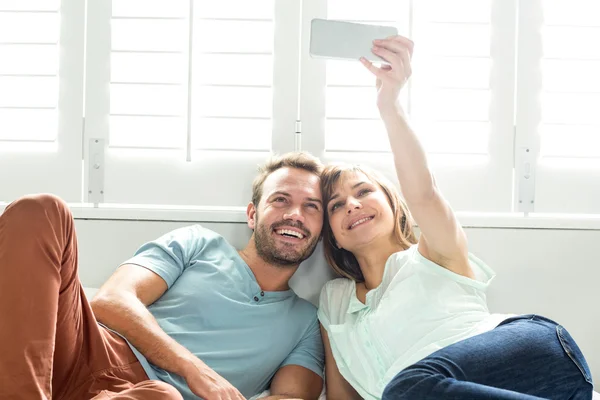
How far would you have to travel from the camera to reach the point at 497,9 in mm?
1827

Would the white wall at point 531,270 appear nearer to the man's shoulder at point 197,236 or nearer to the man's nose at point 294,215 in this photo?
the man's shoulder at point 197,236

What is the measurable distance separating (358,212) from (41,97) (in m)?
1.08

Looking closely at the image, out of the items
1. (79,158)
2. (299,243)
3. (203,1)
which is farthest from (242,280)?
(203,1)

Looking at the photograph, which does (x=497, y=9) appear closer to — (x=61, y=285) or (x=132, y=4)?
(x=132, y=4)

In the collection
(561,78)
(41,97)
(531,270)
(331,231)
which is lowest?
(531,270)

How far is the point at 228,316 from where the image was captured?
4.85ft

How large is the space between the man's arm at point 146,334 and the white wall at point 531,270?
35 cm

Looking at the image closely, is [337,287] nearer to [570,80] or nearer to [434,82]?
[434,82]

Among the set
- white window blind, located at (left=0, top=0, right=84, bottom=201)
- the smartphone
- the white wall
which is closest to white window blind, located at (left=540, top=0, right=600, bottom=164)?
the white wall

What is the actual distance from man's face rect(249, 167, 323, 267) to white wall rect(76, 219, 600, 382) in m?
0.18

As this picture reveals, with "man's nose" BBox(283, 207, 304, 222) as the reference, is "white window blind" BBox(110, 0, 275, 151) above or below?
above

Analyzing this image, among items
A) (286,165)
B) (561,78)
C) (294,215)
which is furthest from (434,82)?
(294,215)

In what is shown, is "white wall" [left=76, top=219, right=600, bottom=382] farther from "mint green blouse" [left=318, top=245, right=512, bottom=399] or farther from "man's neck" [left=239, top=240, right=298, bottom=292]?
"mint green blouse" [left=318, top=245, right=512, bottom=399]

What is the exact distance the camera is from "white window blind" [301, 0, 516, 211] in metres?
1.81
